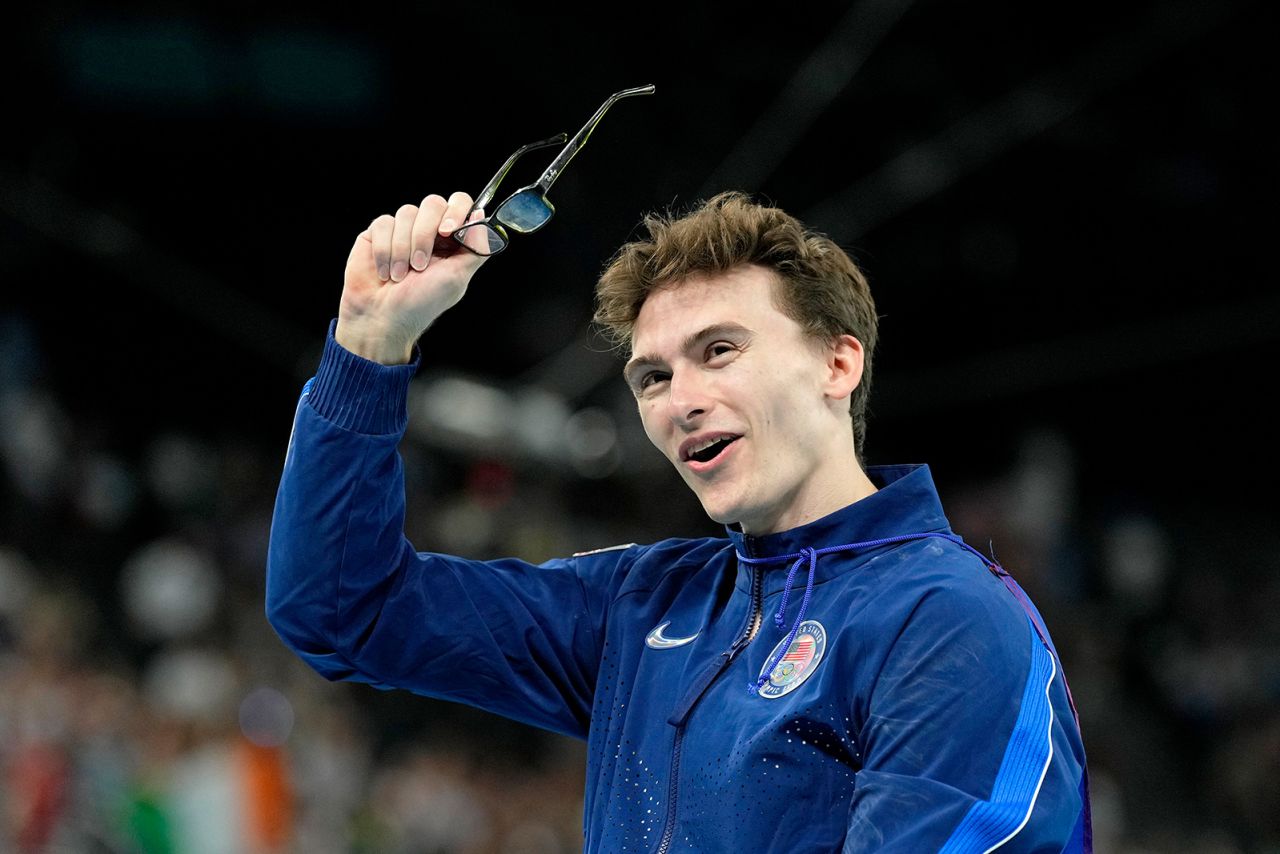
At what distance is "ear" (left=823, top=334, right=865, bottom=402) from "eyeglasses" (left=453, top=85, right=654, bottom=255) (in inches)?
19.5

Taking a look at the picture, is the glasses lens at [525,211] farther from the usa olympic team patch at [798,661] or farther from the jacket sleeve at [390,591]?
the usa olympic team patch at [798,661]

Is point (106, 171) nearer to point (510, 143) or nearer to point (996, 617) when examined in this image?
point (510, 143)

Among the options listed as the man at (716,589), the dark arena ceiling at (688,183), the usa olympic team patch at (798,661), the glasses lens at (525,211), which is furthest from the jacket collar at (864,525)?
the dark arena ceiling at (688,183)

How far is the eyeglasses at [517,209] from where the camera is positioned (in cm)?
237

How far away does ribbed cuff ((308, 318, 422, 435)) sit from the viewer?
94.1 inches

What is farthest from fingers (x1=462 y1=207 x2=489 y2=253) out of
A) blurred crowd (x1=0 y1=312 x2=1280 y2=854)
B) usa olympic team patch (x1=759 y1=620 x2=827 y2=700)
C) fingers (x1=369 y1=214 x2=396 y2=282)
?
blurred crowd (x1=0 y1=312 x2=1280 y2=854)

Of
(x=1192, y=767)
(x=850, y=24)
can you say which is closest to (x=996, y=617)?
(x=850, y=24)

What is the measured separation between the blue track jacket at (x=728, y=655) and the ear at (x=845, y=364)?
0.16 meters

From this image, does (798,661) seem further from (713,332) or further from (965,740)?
(713,332)

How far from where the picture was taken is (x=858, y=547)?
7.55 ft

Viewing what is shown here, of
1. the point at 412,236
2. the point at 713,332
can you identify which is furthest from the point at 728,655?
the point at 412,236

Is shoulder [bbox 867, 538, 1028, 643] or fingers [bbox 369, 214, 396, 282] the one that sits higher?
fingers [bbox 369, 214, 396, 282]

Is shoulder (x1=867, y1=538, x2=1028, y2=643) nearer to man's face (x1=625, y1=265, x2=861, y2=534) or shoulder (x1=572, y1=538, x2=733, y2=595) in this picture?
man's face (x1=625, y1=265, x2=861, y2=534)

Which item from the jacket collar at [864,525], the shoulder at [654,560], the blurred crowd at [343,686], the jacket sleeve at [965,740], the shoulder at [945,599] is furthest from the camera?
the blurred crowd at [343,686]
